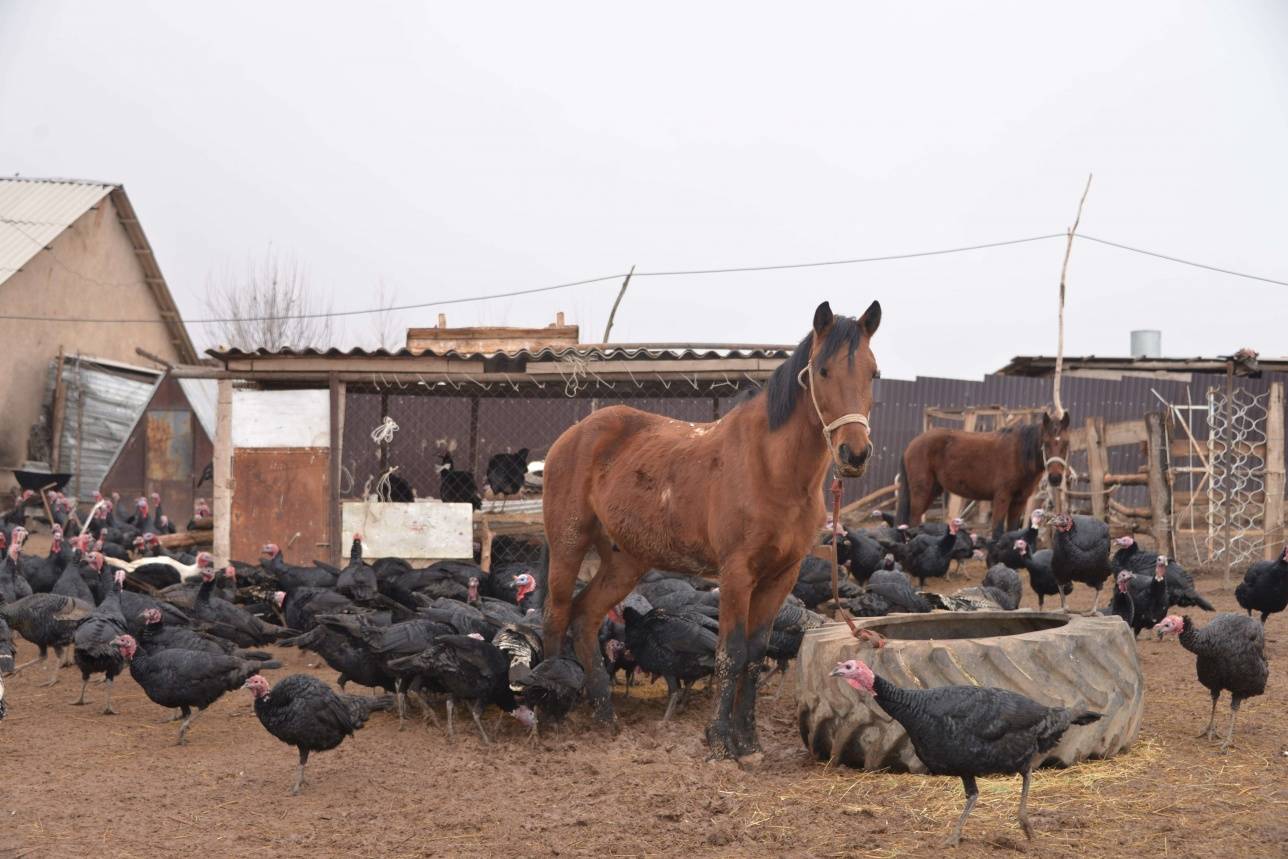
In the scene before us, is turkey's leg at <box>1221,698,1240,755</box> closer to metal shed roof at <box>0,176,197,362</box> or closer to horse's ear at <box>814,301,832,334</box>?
horse's ear at <box>814,301,832,334</box>

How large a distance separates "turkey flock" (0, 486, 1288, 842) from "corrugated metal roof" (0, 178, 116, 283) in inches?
557

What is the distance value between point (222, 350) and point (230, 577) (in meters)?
2.53

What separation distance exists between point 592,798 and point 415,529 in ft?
24.9

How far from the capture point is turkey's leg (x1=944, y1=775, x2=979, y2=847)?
4.79 m

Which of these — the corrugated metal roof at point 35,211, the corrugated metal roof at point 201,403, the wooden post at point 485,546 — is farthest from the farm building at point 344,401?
the corrugated metal roof at point 35,211

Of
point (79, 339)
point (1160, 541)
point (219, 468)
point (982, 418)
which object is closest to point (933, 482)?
point (1160, 541)

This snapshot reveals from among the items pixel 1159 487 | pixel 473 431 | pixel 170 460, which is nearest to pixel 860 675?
pixel 473 431

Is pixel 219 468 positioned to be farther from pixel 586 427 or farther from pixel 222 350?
pixel 586 427

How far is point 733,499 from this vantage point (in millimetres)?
6129

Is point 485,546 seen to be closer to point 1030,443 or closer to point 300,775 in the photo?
point 300,775

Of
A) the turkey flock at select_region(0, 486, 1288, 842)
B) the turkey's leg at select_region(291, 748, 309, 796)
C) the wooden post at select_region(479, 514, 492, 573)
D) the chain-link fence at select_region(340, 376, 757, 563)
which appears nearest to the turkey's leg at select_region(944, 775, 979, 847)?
the turkey flock at select_region(0, 486, 1288, 842)

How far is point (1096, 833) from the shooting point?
16.0 ft

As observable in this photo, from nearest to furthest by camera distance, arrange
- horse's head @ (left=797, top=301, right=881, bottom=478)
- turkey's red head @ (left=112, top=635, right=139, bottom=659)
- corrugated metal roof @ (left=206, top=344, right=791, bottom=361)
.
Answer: horse's head @ (left=797, top=301, right=881, bottom=478) < turkey's red head @ (left=112, top=635, right=139, bottom=659) < corrugated metal roof @ (left=206, top=344, right=791, bottom=361)

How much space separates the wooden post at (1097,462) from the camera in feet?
51.6
